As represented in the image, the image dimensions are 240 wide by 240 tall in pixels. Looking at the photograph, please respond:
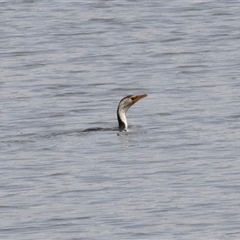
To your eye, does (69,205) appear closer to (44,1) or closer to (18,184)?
(18,184)

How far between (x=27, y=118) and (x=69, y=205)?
653 centimetres

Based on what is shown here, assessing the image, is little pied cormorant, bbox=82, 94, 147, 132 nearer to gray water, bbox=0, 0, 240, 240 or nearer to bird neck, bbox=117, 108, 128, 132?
bird neck, bbox=117, 108, 128, 132

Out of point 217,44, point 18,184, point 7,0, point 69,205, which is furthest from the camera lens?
point 7,0

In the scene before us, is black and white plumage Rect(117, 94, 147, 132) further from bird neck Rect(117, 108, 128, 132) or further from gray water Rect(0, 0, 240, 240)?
gray water Rect(0, 0, 240, 240)

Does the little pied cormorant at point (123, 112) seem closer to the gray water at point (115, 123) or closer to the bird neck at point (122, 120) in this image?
the bird neck at point (122, 120)

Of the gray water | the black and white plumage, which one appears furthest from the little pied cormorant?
the gray water

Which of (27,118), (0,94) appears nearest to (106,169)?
(27,118)

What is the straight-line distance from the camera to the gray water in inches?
515

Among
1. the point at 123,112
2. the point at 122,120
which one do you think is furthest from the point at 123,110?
the point at 122,120

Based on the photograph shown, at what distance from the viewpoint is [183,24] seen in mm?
32062

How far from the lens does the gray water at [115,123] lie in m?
13.1

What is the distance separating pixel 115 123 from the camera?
19.9m

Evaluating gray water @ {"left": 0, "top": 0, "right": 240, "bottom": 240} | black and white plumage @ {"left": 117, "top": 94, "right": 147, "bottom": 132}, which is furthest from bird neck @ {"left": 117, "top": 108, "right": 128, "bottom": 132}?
gray water @ {"left": 0, "top": 0, "right": 240, "bottom": 240}

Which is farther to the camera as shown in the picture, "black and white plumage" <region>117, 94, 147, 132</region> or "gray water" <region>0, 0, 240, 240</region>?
"black and white plumage" <region>117, 94, 147, 132</region>
